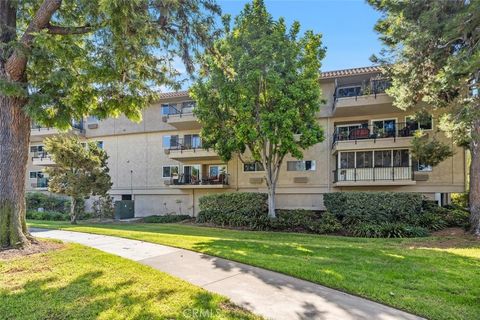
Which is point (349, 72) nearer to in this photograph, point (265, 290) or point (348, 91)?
point (348, 91)

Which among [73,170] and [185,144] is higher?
[185,144]

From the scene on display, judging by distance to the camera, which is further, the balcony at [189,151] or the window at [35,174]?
the window at [35,174]

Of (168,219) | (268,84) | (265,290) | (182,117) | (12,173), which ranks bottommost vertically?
(168,219)

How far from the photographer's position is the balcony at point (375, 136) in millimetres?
18078

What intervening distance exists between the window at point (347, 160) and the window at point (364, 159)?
14.5 inches

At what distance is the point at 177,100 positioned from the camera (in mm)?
24828

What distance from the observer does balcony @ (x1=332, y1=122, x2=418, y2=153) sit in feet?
59.3

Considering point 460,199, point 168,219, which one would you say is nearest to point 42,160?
point 168,219

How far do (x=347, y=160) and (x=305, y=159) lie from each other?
2828 millimetres

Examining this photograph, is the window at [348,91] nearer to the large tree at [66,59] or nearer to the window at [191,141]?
the window at [191,141]

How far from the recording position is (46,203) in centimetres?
2617

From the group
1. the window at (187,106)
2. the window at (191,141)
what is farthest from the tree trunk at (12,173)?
the window at (187,106)

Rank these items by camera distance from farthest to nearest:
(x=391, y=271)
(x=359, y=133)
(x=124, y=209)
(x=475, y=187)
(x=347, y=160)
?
(x=124, y=209) → (x=347, y=160) → (x=359, y=133) → (x=475, y=187) → (x=391, y=271)

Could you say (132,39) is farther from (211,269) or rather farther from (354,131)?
(354,131)
